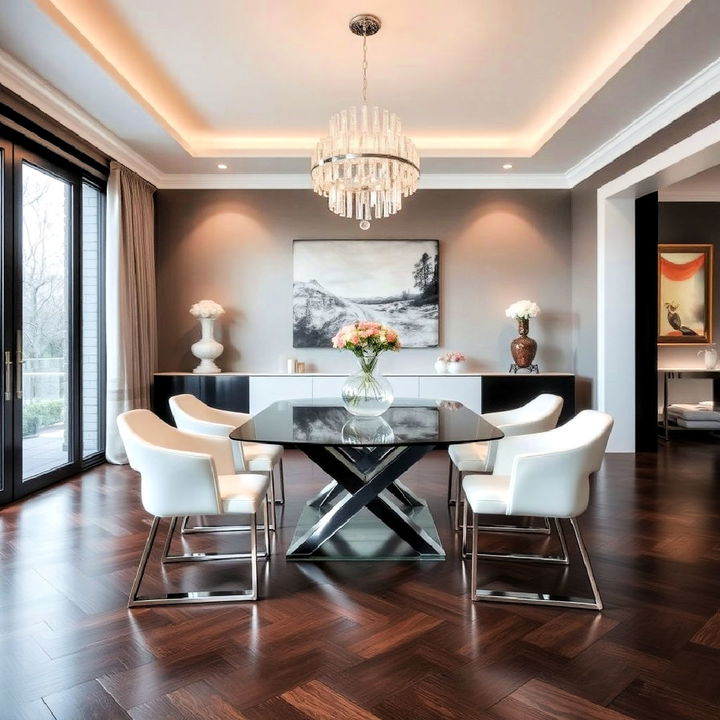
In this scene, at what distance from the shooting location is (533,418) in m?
3.62

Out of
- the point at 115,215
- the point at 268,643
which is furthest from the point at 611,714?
the point at 115,215

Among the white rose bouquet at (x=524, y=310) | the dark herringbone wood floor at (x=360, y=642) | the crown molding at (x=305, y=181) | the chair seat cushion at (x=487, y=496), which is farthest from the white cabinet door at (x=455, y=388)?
the chair seat cushion at (x=487, y=496)

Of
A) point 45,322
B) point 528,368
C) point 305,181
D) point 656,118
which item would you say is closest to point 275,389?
point 45,322

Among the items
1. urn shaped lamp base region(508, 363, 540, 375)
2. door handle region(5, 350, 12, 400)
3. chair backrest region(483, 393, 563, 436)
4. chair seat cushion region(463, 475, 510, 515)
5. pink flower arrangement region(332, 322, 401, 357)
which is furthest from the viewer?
urn shaped lamp base region(508, 363, 540, 375)

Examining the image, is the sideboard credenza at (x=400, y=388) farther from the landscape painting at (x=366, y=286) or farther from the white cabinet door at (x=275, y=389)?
the landscape painting at (x=366, y=286)

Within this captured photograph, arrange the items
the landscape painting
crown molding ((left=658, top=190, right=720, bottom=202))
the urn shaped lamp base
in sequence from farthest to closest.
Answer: crown molding ((left=658, top=190, right=720, bottom=202))
the landscape painting
the urn shaped lamp base

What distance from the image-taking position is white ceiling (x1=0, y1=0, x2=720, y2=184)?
3.31m

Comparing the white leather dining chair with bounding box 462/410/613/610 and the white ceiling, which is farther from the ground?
the white ceiling

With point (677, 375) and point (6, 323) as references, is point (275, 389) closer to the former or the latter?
point (6, 323)

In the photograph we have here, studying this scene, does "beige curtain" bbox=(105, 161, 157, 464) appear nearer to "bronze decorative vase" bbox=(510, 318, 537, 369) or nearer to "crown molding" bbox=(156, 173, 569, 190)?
"crown molding" bbox=(156, 173, 569, 190)

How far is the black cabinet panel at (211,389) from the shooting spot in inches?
225

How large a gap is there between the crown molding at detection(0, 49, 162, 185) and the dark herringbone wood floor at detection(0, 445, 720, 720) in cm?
286

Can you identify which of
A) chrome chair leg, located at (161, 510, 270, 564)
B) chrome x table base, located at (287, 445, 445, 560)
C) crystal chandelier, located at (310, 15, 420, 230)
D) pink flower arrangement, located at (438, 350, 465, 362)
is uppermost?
crystal chandelier, located at (310, 15, 420, 230)

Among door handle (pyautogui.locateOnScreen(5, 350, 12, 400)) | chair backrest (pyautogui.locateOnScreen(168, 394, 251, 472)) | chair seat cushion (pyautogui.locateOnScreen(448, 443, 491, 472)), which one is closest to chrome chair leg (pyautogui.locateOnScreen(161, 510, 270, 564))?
chair backrest (pyautogui.locateOnScreen(168, 394, 251, 472))
